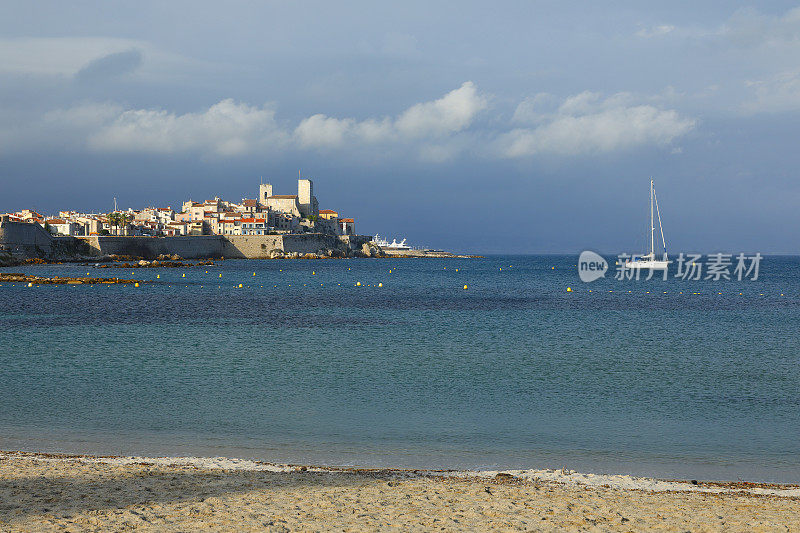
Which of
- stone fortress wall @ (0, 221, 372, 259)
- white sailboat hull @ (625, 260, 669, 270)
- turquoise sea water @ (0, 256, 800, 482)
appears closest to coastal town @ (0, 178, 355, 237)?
stone fortress wall @ (0, 221, 372, 259)

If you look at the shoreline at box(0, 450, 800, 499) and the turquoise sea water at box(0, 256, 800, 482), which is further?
the turquoise sea water at box(0, 256, 800, 482)

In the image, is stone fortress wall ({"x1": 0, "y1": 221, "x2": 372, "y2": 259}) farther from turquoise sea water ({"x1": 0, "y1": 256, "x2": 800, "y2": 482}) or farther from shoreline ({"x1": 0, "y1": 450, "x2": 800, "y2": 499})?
shoreline ({"x1": 0, "y1": 450, "x2": 800, "y2": 499})

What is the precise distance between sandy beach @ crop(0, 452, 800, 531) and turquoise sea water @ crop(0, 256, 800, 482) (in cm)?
150

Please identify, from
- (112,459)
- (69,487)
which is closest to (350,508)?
(69,487)

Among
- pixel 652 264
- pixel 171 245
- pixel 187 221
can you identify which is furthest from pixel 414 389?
pixel 187 221

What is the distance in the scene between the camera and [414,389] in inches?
768

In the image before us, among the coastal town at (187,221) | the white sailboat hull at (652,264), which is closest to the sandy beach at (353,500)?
the white sailboat hull at (652,264)

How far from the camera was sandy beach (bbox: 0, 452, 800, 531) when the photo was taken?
8562mm

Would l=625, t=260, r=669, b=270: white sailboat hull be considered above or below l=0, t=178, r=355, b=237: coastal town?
below

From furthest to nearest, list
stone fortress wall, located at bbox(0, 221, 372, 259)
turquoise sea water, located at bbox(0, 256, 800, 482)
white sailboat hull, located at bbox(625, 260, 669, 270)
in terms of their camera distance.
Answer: stone fortress wall, located at bbox(0, 221, 372, 259) → white sailboat hull, located at bbox(625, 260, 669, 270) → turquoise sea water, located at bbox(0, 256, 800, 482)

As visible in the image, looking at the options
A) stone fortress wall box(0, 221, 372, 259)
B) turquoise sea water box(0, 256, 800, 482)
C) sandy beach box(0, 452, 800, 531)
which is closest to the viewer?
sandy beach box(0, 452, 800, 531)

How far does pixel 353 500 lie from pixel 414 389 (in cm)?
997

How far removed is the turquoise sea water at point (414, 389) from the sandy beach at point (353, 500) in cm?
150

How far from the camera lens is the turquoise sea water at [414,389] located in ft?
44.4
